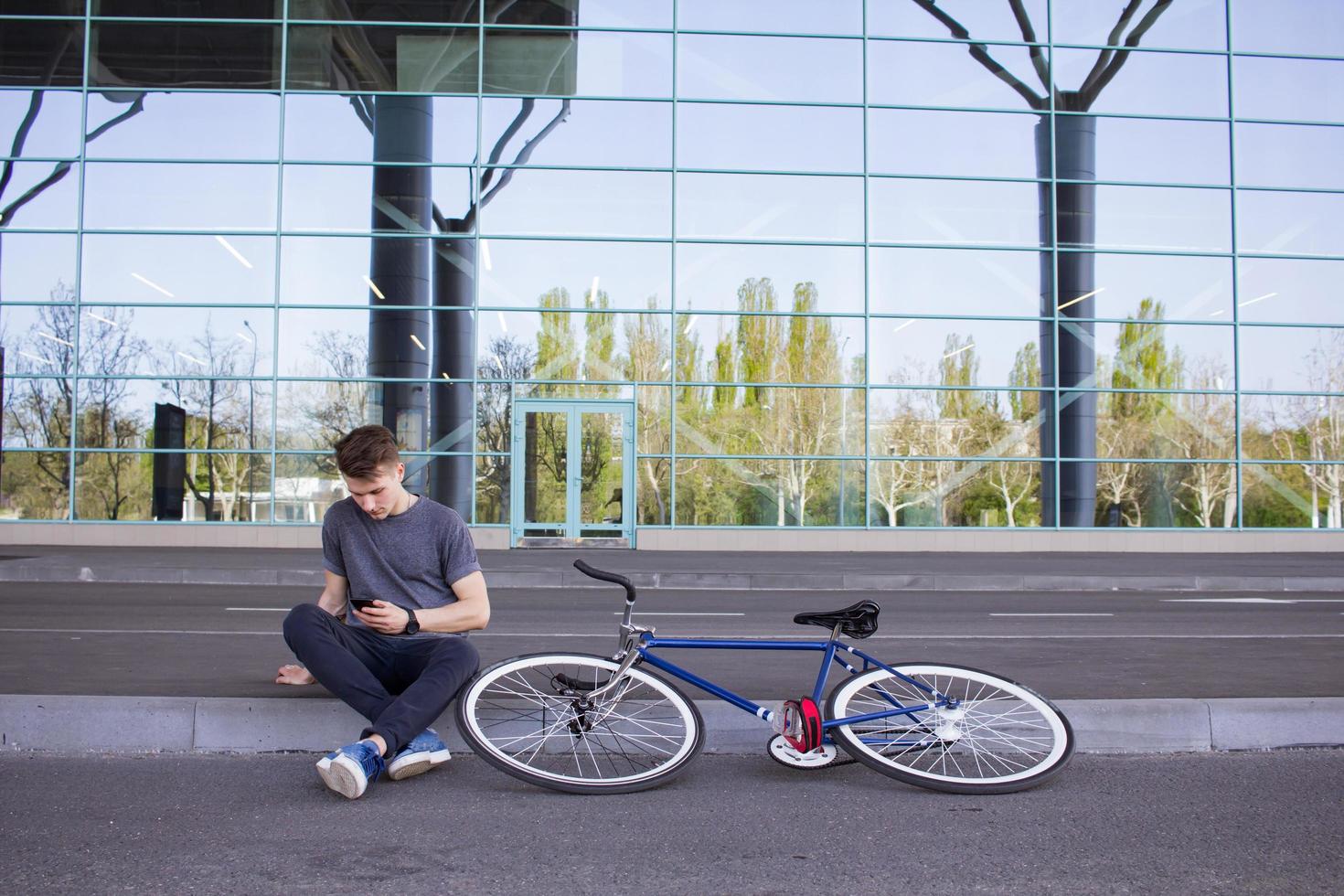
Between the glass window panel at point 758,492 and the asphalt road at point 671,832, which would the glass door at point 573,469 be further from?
the asphalt road at point 671,832

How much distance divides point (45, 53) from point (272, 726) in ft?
66.0

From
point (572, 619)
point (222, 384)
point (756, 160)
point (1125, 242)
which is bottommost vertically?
point (572, 619)

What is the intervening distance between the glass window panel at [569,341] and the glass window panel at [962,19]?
6770mm

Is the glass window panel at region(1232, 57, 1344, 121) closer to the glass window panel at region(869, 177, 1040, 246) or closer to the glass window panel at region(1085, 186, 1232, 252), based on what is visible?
the glass window panel at region(1085, 186, 1232, 252)

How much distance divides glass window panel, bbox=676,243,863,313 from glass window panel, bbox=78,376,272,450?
764 centimetres

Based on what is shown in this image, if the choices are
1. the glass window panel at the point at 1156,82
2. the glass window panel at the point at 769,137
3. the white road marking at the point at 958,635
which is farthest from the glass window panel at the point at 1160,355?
the white road marking at the point at 958,635

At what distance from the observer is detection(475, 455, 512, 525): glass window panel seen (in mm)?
20203

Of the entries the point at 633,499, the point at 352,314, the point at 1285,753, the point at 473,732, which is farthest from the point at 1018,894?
the point at 352,314

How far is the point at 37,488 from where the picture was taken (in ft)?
66.1

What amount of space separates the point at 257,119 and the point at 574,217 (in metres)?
5.78

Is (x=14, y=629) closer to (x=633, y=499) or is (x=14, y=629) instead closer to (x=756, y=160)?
(x=633, y=499)

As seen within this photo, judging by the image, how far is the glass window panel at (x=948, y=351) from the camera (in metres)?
20.7

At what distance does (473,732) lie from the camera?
4262 mm

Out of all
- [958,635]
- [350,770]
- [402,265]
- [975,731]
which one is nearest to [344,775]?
[350,770]
